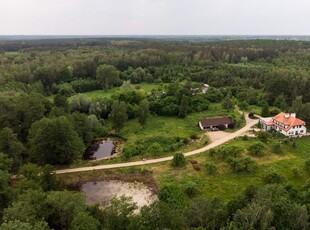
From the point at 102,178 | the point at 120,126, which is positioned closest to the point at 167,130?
the point at 120,126

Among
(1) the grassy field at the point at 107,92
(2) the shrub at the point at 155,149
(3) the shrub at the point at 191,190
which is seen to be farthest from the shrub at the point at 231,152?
(1) the grassy field at the point at 107,92

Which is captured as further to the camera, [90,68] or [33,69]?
[90,68]

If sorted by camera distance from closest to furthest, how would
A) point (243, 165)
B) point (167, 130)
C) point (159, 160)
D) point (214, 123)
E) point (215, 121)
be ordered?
1. point (243, 165)
2. point (159, 160)
3. point (167, 130)
4. point (214, 123)
5. point (215, 121)

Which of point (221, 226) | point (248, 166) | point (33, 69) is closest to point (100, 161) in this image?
point (248, 166)

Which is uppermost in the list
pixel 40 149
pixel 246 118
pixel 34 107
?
pixel 34 107

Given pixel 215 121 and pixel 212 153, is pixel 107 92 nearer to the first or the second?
pixel 215 121

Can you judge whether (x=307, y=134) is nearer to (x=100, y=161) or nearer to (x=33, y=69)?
(x=100, y=161)

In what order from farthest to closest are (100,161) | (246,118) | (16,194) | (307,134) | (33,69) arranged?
(33,69) → (246,118) → (307,134) → (100,161) → (16,194)

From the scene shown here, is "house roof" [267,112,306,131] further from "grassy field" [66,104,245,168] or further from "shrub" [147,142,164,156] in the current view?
"shrub" [147,142,164,156]
